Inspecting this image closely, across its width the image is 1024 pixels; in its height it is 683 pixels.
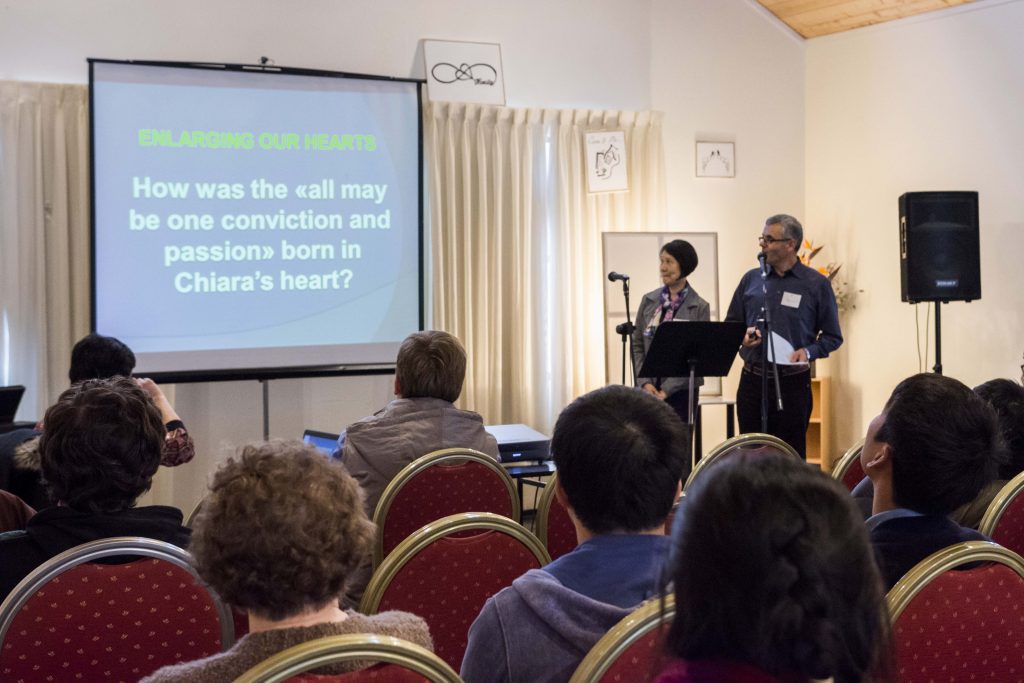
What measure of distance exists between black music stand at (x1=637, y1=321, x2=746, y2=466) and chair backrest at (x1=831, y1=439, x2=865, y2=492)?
1547mm

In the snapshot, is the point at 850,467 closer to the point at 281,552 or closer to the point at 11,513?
the point at 281,552

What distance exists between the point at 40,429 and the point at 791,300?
11.8 feet

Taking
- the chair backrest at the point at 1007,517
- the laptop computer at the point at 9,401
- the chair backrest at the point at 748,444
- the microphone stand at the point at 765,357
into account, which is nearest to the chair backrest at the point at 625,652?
the chair backrest at the point at 1007,517

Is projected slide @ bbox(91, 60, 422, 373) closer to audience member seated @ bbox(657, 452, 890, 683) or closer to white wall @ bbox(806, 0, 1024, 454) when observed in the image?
white wall @ bbox(806, 0, 1024, 454)

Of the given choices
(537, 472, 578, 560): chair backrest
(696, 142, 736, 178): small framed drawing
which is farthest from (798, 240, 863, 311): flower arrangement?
(537, 472, 578, 560): chair backrest

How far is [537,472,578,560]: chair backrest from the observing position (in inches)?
100

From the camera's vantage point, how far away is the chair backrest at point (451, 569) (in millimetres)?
1865

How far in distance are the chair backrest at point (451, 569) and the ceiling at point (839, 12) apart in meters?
5.36

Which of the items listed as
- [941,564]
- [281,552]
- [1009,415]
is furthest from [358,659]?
[1009,415]

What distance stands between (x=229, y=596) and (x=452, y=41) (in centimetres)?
509

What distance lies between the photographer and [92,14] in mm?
5145

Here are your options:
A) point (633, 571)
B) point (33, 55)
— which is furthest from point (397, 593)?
point (33, 55)

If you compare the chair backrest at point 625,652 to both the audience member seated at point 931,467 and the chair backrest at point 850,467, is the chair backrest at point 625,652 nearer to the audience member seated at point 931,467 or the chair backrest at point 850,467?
the audience member seated at point 931,467

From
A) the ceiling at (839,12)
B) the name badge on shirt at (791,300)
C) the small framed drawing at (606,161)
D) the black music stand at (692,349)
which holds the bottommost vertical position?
the black music stand at (692,349)
